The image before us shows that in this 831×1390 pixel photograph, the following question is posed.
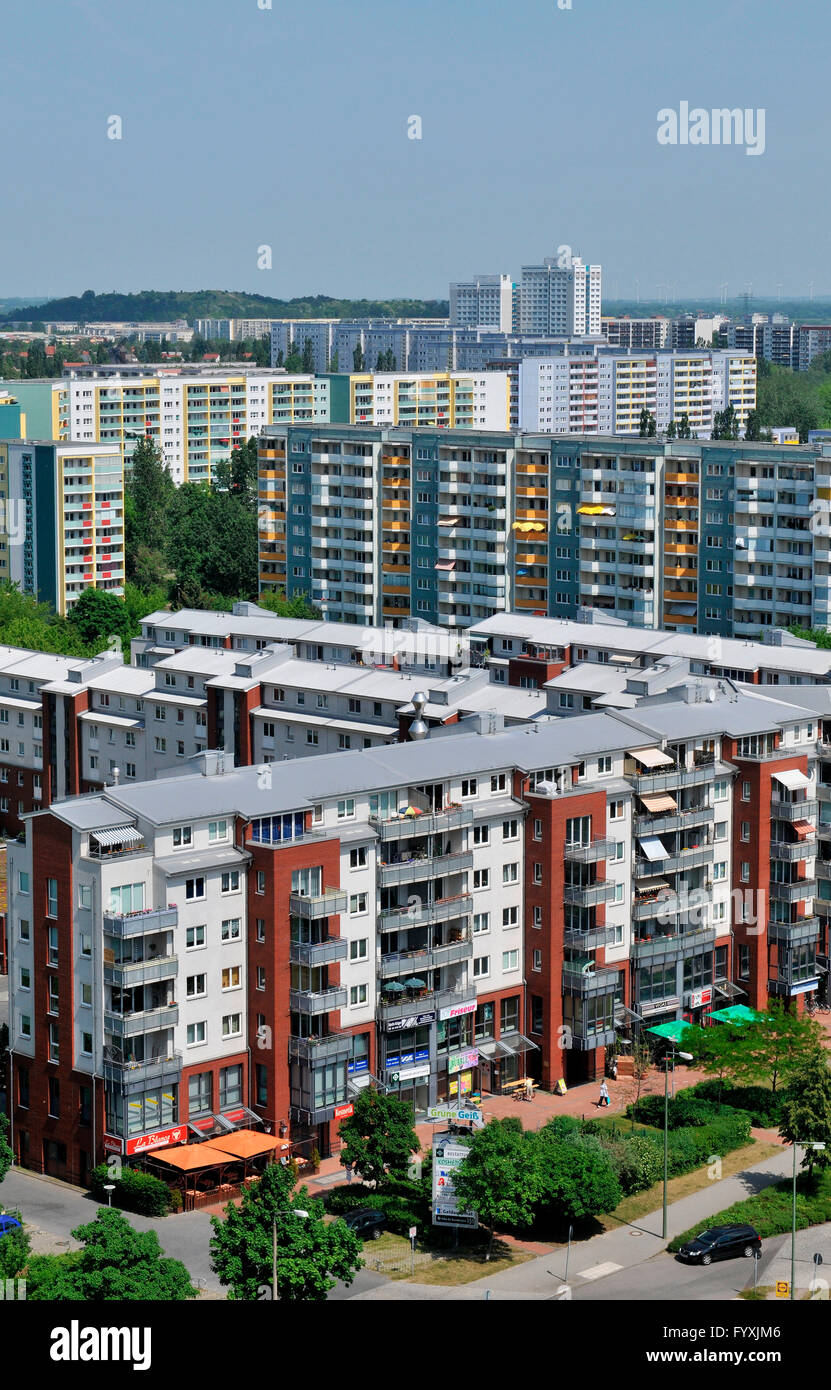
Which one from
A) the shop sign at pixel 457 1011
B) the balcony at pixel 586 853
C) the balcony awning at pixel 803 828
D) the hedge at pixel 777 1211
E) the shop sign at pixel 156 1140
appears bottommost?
the hedge at pixel 777 1211

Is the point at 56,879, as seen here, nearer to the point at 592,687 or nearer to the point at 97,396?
the point at 592,687

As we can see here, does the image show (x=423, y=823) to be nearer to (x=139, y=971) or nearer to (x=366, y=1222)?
(x=139, y=971)

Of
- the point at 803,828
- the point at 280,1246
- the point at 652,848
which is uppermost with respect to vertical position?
the point at 652,848

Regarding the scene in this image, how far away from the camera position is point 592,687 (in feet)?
178

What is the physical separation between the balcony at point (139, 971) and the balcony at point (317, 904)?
8.70ft

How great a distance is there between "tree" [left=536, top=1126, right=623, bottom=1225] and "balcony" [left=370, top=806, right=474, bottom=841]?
756 cm

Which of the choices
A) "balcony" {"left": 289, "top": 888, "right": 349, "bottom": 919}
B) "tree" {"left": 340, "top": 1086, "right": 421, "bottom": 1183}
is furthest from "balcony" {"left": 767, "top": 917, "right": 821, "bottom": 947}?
"tree" {"left": 340, "top": 1086, "right": 421, "bottom": 1183}

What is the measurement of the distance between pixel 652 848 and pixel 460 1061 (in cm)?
690

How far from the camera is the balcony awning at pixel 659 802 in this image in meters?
41.4

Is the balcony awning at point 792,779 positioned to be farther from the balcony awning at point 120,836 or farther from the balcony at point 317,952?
the balcony awning at point 120,836

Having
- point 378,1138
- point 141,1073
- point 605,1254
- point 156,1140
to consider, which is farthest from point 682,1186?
point 141,1073

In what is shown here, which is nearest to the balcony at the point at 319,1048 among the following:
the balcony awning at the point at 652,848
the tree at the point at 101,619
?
the balcony awning at the point at 652,848

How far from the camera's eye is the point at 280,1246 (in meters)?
Answer: 26.1

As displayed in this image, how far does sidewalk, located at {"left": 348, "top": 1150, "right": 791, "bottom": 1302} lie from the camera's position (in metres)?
29.0
